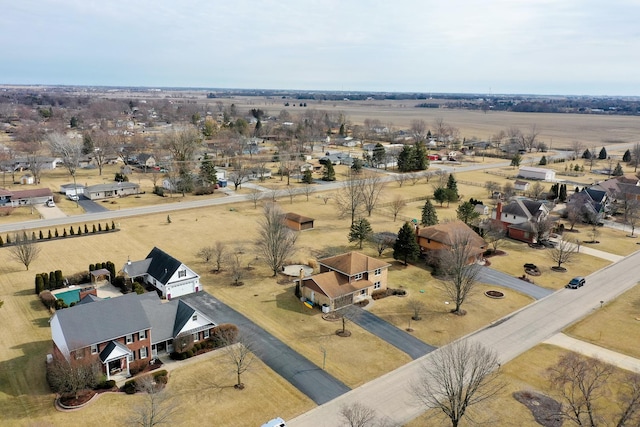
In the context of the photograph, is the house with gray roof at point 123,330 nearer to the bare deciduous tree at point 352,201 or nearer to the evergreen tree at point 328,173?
the bare deciduous tree at point 352,201

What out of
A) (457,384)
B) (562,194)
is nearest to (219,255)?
(457,384)

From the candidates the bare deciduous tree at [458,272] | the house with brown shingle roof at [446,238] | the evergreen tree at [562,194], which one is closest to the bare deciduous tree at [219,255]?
the house with brown shingle roof at [446,238]

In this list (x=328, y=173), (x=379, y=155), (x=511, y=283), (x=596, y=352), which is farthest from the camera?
(x=379, y=155)

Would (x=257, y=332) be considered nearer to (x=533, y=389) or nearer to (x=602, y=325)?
(x=533, y=389)

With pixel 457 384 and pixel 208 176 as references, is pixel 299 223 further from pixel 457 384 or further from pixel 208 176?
pixel 457 384

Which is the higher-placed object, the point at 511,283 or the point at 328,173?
the point at 328,173

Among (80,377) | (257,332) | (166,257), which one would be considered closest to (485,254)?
(257,332)
